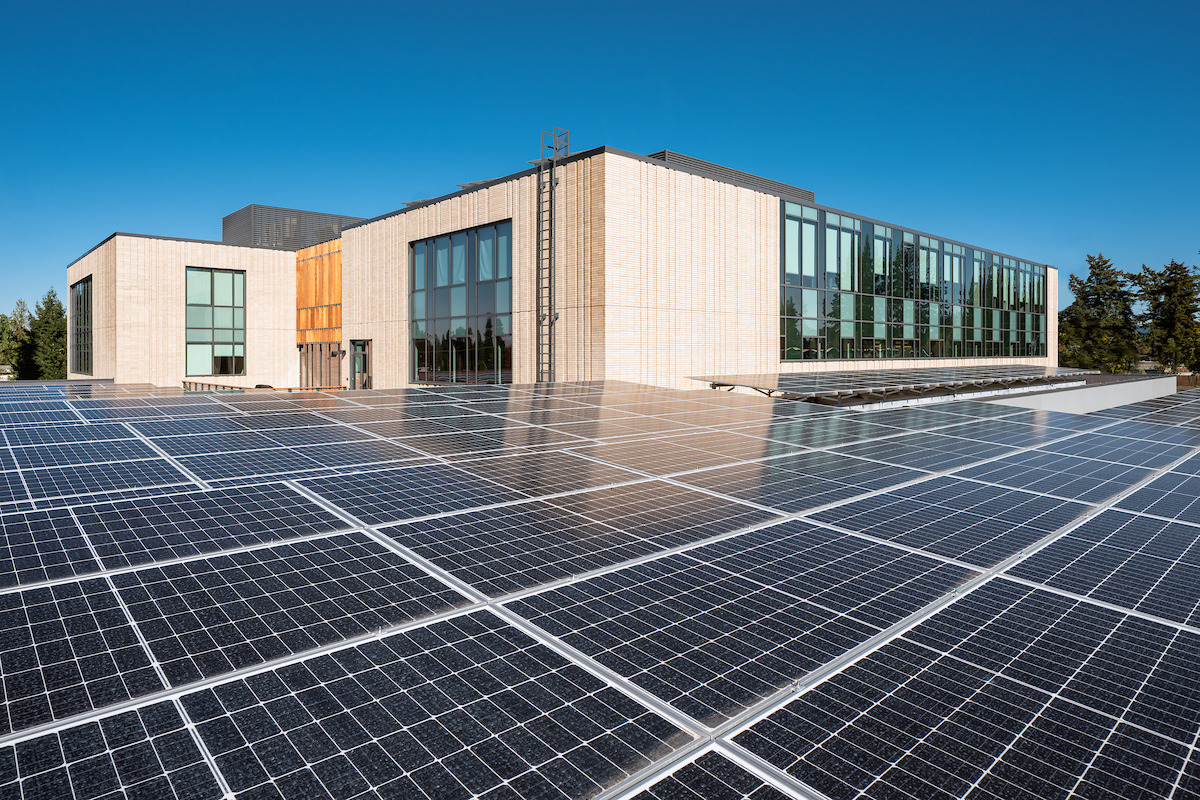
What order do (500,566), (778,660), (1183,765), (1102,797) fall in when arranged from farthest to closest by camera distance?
(500,566) < (778,660) < (1183,765) < (1102,797)

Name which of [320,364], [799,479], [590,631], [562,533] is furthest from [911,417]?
[320,364]

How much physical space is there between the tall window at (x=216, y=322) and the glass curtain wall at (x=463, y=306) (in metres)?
15.5

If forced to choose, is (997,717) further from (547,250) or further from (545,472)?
(547,250)

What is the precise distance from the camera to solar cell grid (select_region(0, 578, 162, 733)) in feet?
8.34

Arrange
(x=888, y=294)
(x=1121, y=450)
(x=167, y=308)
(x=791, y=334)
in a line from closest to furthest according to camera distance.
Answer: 1. (x=1121, y=450)
2. (x=791, y=334)
3. (x=888, y=294)
4. (x=167, y=308)

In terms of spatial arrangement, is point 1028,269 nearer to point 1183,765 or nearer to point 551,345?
point 551,345

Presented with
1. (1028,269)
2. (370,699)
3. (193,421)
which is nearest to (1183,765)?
(370,699)

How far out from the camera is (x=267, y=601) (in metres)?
3.58

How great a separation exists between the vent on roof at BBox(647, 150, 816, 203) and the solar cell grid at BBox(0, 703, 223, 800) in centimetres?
2573

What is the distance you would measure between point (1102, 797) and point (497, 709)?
206 cm

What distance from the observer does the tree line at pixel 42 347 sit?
6262 centimetres

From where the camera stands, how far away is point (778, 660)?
9.92 feet

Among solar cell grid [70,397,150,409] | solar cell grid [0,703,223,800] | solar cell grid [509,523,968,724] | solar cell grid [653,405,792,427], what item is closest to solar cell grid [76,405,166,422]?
solar cell grid [70,397,150,409]

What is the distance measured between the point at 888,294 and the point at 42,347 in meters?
73.2
